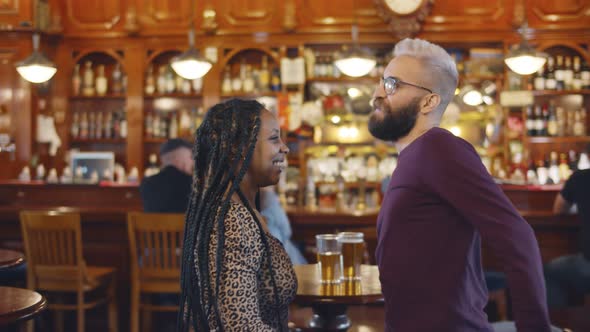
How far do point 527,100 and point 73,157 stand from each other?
4.57m

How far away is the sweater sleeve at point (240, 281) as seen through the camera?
1517 mm

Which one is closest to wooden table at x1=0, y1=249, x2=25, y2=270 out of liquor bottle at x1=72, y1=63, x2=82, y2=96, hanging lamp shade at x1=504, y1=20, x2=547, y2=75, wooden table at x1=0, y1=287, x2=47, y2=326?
wooden table at x1=0, y1=287, x2=47, y2=326

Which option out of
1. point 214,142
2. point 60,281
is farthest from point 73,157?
point 214,142

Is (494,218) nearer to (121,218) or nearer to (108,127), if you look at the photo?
(121,218)

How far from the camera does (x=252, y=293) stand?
1.55 metres

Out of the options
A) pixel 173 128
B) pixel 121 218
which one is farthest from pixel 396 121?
pixel 173 128

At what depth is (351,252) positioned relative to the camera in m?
2.56

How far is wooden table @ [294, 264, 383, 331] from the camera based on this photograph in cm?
240

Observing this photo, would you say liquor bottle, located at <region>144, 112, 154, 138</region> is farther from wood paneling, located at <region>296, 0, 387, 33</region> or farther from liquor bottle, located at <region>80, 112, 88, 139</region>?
wood paneling, located at <region>296, 0, 387, 33</region>

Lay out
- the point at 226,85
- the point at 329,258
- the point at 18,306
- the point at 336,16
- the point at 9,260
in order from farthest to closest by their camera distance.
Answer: the point at 226,85, the point at 336,16, the point at 9,260, the point at 329,258, the point at 18,306

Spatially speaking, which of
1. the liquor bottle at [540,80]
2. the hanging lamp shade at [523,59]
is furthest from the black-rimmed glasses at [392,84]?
the liquor bottle at [540,80]

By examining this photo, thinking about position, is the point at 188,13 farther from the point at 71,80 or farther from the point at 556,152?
the point at 556,152

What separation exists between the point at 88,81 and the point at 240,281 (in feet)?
20.5

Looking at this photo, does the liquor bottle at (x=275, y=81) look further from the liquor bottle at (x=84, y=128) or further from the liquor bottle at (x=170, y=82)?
the liquor bottle at (x=84, y=128)
